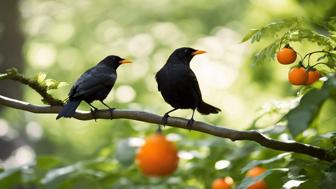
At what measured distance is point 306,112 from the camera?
1.67 metres

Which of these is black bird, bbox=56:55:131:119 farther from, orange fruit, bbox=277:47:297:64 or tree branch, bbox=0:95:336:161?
orange fruit, bbox=277:47:297:64

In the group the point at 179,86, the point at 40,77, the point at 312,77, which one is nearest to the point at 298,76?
the point at 312,77

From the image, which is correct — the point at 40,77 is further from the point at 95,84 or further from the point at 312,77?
the point at 95,84

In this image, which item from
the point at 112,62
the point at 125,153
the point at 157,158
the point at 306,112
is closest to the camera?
the point at 306,112

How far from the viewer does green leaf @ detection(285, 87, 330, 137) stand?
5.39 feet

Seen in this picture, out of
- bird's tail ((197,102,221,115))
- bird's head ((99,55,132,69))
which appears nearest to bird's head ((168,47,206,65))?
bird's tail ((197,102,221,115))

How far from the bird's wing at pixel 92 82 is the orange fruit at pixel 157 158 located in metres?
1.63

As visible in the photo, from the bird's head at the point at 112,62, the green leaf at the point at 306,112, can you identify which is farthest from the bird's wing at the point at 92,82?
the green leaf at the point at 306,112

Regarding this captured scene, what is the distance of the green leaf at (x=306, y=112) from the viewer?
1.64 metres

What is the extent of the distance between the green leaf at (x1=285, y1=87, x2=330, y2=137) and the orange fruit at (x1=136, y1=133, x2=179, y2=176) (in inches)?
19.6

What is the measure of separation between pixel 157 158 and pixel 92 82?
6.46 ft

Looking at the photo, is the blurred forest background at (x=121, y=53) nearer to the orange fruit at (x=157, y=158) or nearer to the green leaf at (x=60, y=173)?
the green leaf at (x=60, y=173)

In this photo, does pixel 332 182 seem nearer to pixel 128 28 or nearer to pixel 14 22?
pixel 14 22

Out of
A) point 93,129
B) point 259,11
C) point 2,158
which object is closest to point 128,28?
point 93,129
